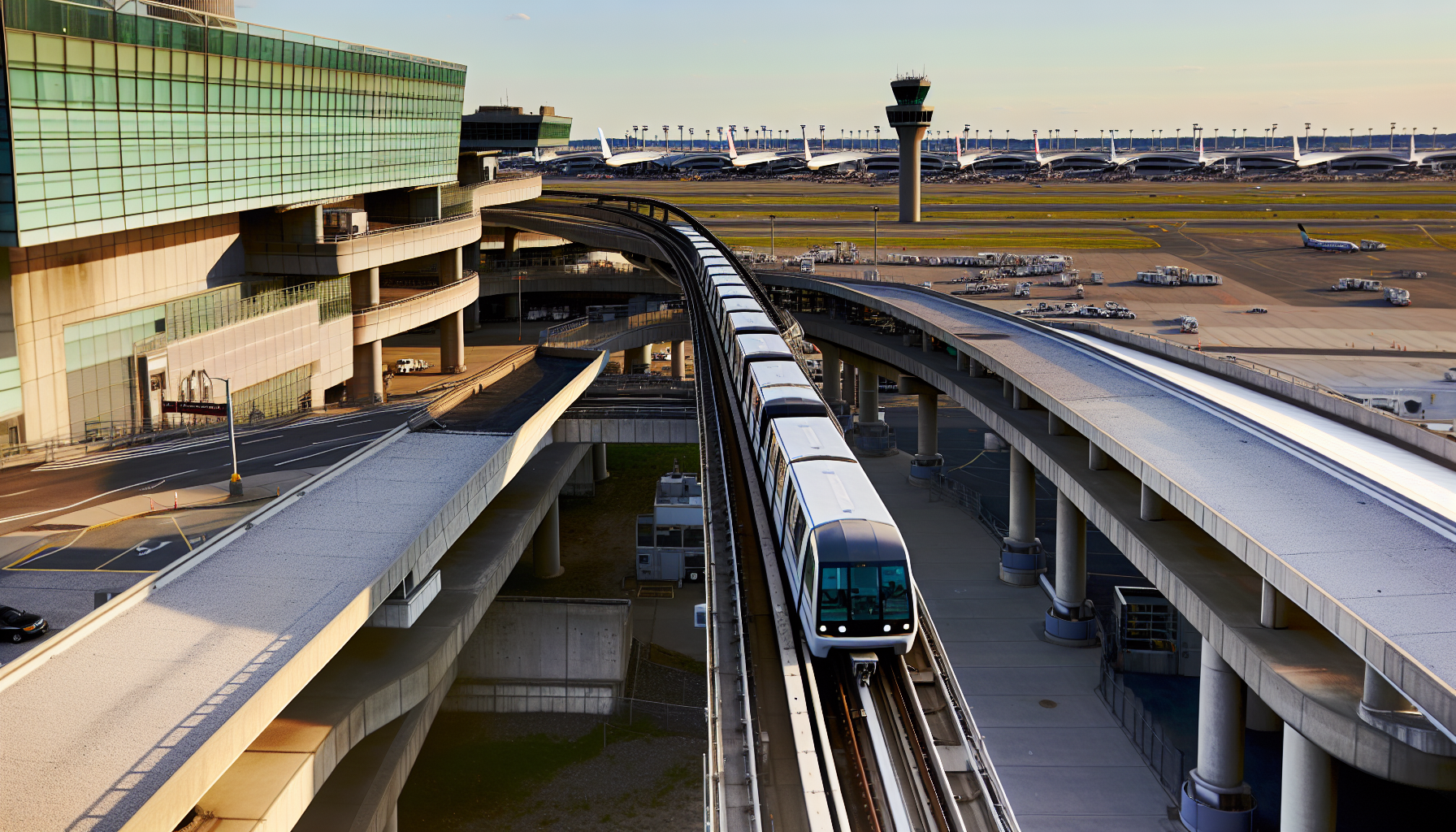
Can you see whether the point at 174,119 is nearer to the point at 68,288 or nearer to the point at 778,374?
the point at 68,288

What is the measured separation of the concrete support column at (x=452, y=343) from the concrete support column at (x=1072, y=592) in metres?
51.3

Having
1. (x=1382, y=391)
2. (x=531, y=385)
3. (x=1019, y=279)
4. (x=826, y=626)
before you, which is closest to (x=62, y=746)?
(x=826, y=626)

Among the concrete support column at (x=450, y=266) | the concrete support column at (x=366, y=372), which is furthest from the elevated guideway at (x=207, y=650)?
the concrete support column at (x=450, y=266)

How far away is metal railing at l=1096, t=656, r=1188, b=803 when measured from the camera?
115 ft

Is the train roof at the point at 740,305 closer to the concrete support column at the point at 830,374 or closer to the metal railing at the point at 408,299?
the metal railing at the point at 408,299

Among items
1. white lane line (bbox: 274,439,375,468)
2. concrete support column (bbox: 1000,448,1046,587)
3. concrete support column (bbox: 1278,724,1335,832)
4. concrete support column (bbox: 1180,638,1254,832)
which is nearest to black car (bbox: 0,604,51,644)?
white lane line (bbox: 274,439,375,468)

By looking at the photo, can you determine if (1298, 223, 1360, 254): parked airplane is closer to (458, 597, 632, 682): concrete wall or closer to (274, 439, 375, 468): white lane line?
(458, 597, 632, 682): concrete wall

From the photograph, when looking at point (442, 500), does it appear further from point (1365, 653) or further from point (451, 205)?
point (451, 205)

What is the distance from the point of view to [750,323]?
5081cm

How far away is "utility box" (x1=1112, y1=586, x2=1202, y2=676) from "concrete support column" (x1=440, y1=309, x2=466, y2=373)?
2157 inches

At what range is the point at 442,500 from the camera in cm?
3997

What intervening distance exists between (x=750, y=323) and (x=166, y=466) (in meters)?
24.0

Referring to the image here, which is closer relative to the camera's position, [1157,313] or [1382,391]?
[1382,391]

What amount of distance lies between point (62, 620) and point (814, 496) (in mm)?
19445
